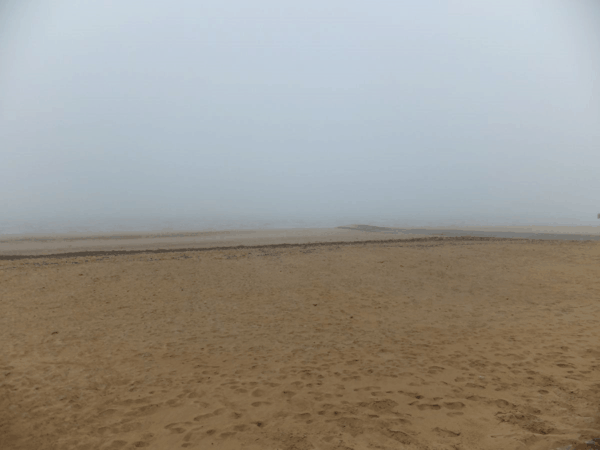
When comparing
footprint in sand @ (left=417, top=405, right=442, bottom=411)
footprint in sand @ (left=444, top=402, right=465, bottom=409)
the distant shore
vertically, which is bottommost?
footprint in sand @ (left=417, top=405, right=442, bottom=411)

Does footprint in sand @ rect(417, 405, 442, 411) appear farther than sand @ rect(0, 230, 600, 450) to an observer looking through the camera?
Yes

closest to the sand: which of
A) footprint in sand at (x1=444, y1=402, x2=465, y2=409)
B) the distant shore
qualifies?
→ footprint in sand at (x1=444, y1=402, x2=465, y2=409)

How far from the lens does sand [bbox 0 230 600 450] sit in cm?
422

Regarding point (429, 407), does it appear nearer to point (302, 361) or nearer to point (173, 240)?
point (302, 361)

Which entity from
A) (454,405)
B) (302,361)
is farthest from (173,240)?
(454,405)

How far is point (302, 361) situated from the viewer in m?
6.43

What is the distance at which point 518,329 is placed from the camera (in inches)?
306

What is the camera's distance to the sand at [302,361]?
4.22 m

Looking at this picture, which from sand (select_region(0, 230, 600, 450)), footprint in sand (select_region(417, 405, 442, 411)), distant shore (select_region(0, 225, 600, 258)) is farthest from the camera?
distant shore (select_region(0, 225, 600, 258))

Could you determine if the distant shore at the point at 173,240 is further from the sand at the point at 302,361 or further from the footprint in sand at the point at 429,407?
the footprint in sand at the point at 429,407

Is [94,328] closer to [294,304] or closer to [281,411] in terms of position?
[294,304]

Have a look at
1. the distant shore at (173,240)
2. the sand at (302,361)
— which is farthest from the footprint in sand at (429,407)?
the distant shore at (173,240)

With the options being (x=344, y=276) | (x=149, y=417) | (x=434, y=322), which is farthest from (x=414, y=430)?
(x=344, y=276)

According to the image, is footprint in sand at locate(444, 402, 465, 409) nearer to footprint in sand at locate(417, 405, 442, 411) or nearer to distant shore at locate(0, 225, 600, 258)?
footprint in sand at locate(417, 405, 442, 411)
